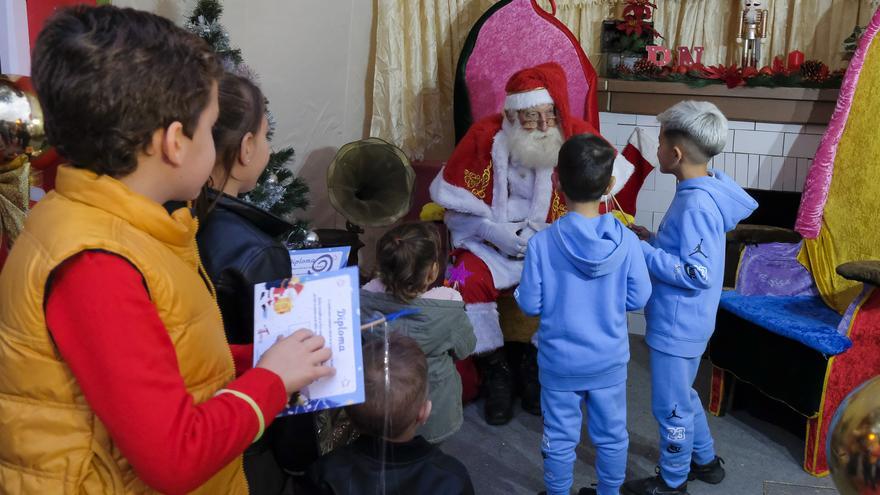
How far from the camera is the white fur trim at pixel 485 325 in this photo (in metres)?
3.18

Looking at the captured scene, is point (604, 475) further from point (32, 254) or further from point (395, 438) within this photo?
point (32, 254)

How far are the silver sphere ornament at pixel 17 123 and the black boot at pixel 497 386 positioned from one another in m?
2.07

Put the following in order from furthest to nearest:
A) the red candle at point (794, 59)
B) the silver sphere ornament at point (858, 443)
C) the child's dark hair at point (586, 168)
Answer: the red candle at point (794, 59)
the child's dark hair at point (586, 168)
the silver sphere ornament at point (858, 443)

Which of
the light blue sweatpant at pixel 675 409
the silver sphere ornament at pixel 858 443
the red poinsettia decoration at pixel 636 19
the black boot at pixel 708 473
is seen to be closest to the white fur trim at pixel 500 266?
the light blue sweatpant at pixel 675 409

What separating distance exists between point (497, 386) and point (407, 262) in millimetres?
1089

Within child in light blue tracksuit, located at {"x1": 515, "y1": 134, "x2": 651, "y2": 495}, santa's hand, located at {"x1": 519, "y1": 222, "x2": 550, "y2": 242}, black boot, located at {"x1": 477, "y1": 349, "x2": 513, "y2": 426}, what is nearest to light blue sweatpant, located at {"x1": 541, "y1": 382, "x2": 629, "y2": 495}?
child in light blue tracksuit, located at {"x1": 515, "y1": 134, "x2": 651, "y2": 495}

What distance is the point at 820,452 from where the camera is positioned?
9.02ft

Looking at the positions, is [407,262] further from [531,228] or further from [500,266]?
[531,228]

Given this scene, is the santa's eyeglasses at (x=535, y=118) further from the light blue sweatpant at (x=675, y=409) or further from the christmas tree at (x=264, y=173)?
the light blue sweatpant at (x=675, y=409)

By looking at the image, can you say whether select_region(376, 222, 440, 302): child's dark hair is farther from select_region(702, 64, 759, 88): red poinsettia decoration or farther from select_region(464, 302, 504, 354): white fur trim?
select_region(702, 64, 759, 88): red poinsettia decoration

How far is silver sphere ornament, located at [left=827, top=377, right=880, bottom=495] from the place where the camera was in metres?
0.79

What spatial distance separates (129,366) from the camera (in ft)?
3.11

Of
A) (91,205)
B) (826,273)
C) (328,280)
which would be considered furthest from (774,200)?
(91,205)

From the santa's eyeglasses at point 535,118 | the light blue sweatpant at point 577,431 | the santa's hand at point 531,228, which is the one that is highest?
the santa's eyeglasses at point 535,118
